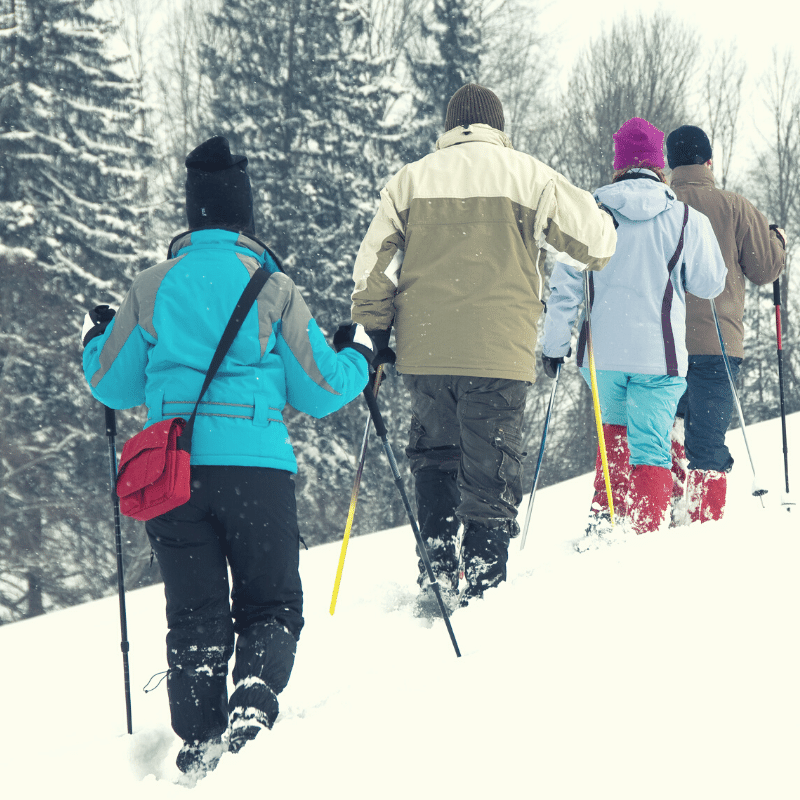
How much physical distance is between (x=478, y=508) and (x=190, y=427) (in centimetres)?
138

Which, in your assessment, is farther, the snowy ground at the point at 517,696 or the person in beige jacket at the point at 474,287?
the person in beige jacket at the point at 474,287

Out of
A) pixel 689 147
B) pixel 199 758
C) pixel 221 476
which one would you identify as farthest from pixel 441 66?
pixel 199 758

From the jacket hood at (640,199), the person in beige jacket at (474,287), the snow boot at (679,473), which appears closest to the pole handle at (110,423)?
the person in beige jacket at (474,287)

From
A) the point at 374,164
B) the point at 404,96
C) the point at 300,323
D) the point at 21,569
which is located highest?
the point at 404,96

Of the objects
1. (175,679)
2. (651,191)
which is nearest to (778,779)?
(175,679)

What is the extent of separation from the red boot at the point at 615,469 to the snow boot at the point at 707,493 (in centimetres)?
51

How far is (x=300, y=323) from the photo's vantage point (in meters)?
2.43

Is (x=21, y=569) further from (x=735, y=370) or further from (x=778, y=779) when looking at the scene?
(x=778, y=779)

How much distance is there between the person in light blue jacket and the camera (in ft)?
13.1

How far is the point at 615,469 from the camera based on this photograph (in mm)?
4266

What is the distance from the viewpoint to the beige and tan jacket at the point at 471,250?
327 cm

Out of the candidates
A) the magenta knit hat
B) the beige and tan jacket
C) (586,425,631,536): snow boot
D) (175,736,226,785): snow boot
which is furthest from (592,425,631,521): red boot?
(175,736,226,785): snow boot

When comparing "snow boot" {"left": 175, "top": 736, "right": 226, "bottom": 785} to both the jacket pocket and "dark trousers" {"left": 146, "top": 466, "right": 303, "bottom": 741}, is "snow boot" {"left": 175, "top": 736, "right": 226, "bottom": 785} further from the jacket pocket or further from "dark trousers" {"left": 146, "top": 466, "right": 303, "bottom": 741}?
the jacket pocket

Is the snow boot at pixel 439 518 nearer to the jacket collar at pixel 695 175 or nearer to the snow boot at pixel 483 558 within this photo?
the snow boot at pixel 483 558
